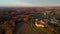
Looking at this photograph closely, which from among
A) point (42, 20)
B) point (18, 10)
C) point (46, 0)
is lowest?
point (42, 20)

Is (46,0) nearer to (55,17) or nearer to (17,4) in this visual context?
(55,17)

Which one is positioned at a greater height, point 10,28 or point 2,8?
point 2,8

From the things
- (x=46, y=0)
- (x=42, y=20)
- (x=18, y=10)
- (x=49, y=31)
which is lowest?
(x=49, y=31)

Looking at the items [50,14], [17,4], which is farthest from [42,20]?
[17,4]

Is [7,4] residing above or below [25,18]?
above

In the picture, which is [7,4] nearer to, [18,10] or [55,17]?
[18,10]

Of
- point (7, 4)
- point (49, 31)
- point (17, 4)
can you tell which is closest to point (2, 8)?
point (7, 4)

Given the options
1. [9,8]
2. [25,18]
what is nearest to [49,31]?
[25,18]
